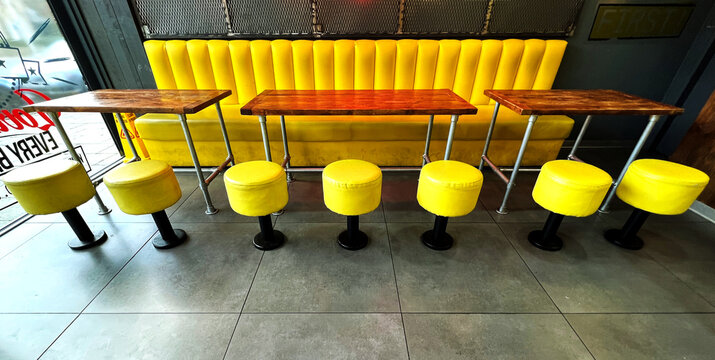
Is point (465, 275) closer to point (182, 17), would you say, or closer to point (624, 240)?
point (624, 240)

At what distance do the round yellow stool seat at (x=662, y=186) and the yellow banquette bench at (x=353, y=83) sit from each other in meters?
0.99

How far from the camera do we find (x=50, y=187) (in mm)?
1648

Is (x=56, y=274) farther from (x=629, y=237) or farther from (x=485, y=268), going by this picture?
(x=629, y=237)

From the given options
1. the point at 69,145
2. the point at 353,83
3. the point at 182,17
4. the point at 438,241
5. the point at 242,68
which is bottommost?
the point at 438,241

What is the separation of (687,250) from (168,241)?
3736mm

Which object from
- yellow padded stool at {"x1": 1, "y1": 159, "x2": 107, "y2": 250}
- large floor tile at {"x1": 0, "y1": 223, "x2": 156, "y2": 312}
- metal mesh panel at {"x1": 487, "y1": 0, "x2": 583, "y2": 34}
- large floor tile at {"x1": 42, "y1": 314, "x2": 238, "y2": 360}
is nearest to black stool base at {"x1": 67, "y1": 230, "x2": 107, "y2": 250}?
large floor tile at {"x1": 0, "y1": 223, "x2": 156, "y2": 312}

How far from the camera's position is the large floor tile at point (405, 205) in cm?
226

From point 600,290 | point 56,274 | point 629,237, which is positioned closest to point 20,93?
point 56,274

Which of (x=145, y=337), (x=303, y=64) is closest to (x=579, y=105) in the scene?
(x=303, y=64)

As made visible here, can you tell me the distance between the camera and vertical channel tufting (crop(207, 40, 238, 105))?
2.80 m

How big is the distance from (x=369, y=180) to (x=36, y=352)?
73.1 inches

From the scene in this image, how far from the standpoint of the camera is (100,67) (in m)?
2.96

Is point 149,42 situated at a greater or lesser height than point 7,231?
greater

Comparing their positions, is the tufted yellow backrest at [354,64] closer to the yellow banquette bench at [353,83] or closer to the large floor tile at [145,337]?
the yellow banquette bench at [353,83]
